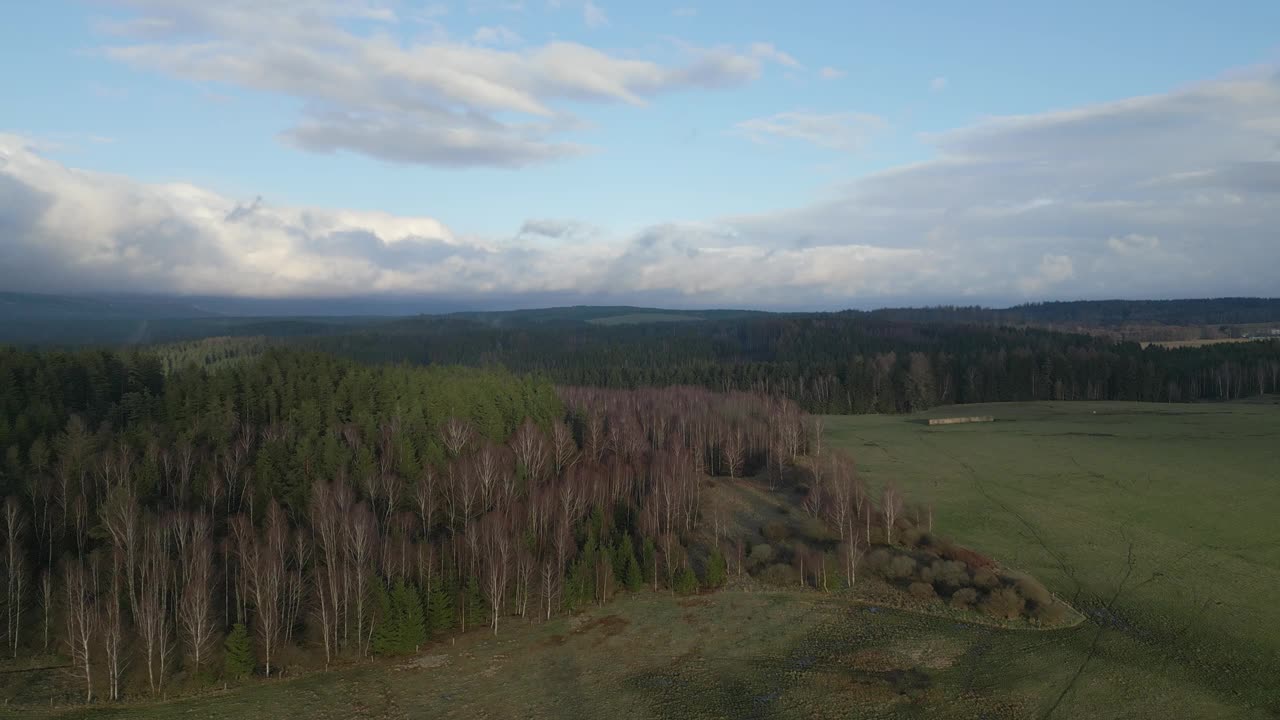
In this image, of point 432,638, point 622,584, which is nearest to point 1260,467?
point 622,584

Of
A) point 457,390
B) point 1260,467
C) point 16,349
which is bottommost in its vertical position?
point 1260,467

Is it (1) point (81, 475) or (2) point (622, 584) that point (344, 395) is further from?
(2) point (622, 584)

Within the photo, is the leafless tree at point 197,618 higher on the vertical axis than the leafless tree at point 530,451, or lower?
lower

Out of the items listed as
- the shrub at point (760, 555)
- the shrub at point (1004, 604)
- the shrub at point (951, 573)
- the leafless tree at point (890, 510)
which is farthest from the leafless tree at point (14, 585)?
the leafless tree at point (890, 510)

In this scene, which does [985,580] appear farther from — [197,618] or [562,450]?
[197,618]

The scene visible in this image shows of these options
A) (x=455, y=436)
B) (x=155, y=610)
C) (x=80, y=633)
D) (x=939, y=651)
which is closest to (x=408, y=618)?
(x=155, y=610)

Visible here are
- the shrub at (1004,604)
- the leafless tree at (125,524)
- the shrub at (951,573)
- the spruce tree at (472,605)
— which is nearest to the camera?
the shrub at (1004,604)

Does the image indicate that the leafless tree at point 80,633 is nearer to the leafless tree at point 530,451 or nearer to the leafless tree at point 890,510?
the leafless tree at point 530,451
